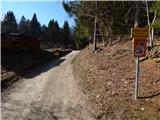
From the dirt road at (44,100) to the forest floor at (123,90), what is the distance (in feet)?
1.76

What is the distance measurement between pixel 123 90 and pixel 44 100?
3.42 metres

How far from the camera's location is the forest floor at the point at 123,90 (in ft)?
40.0

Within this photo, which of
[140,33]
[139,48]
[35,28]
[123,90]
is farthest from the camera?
[35,28]

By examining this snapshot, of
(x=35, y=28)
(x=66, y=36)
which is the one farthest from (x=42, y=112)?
(x=35, y=28)

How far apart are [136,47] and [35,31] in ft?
303

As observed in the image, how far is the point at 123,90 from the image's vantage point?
577 inches

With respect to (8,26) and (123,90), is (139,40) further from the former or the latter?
(8,26)

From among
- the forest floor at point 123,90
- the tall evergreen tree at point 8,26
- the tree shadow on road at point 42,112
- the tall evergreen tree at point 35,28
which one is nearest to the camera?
the forest floor at point 123,90

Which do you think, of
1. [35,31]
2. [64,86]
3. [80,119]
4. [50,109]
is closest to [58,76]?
[64,86]

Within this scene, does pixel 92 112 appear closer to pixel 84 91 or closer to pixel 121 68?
pixel 84 91

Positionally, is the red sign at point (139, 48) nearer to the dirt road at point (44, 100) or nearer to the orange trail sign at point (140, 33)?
the orange trail sign at point (140, 33)

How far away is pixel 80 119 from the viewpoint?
A: 12062mm

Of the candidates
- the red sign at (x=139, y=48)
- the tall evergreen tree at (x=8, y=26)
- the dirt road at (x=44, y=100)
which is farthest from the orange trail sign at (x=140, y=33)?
the tall evergreen tree at (x=8, y=26)

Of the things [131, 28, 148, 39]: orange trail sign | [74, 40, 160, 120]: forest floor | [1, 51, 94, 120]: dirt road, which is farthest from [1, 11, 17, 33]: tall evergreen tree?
[131, 28, 148, 39]: orange trail sign
